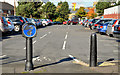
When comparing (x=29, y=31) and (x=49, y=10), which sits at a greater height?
(x=49, y=10)

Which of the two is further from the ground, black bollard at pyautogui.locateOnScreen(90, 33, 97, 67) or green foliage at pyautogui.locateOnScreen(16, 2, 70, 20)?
green foliage at pyautogui.locateOnScreen(16, 2, 70, 20)

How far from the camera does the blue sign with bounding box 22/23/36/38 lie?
7.13 m

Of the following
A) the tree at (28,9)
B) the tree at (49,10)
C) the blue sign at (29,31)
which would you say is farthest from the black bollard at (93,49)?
the tree at (49,10)

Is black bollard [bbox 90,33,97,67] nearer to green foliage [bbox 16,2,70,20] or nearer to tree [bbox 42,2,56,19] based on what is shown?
green foliage [bbox 16,2,70,20]

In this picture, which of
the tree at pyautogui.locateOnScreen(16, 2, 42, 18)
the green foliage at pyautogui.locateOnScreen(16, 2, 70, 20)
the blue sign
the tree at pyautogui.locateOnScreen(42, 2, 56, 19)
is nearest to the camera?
the blue sign

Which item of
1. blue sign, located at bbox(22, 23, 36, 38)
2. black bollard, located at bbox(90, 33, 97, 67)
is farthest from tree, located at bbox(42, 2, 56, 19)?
blue sign, located at bbox(22, 23, 36, 38)

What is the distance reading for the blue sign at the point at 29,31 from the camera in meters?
7.13

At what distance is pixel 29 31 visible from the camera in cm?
720

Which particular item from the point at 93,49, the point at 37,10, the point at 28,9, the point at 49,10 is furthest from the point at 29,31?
the point at 49,10

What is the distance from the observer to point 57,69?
7.43m

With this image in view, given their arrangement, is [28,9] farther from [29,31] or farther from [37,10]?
[29,31]

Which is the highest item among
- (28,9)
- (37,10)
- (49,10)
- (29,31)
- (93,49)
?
(49,10)

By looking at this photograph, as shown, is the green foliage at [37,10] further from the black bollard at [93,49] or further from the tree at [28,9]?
the black bollard at [93,49]

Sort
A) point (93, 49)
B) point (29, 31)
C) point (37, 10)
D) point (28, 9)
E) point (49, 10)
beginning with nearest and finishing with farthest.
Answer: point (29, 31), point (93, 49), point (28, 9), point (37, 10), point (49, 10)
